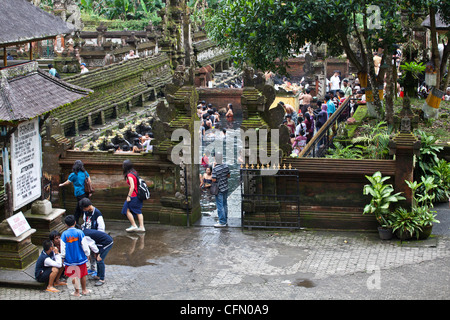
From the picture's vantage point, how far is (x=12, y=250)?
12.0m

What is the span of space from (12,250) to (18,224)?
19.3 inches

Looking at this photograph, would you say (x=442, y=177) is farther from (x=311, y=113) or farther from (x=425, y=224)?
(x=311, y=113)

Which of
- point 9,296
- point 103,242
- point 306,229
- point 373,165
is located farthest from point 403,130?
point 9,296

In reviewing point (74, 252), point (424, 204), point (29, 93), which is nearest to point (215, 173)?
point (74, 252)

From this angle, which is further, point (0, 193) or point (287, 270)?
point (0, 193)

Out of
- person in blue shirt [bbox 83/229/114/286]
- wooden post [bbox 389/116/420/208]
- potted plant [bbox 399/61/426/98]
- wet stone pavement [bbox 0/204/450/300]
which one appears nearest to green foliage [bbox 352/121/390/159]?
wooden post [bbox 389/116/420/208]

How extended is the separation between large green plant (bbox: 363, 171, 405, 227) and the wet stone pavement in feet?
1.56

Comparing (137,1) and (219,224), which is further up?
(137,1)

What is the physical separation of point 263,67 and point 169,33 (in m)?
20.7

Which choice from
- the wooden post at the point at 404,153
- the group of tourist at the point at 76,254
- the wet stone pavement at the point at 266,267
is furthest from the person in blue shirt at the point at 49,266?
the wooden post at the point at 404,153

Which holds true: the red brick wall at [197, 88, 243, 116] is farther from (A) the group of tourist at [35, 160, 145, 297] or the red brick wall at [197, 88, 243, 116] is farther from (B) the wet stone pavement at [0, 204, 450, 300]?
(A) the group of tourist at [35, 160, 145, 297]

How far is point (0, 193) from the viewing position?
13188 mm

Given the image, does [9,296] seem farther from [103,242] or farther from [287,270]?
[287,270]

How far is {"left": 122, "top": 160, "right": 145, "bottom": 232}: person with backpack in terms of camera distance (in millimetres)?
13586
